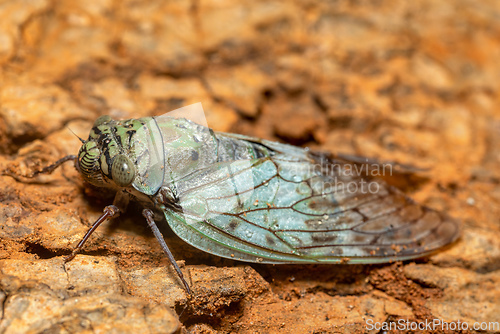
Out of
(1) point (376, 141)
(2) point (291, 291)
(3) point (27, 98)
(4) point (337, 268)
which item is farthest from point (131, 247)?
(1) point (376, 141)

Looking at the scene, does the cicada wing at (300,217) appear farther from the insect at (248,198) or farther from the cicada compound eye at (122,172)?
the cicada compound eye at (122,172)

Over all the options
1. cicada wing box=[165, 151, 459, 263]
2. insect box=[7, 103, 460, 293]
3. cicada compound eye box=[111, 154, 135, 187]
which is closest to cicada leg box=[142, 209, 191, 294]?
insect box=[7, 103, 460, 293]

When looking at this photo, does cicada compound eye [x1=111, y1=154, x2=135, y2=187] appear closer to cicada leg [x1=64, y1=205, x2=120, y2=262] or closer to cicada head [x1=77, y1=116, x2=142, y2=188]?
cicada head [x1=77, y1=116, x2=142, y2=188]

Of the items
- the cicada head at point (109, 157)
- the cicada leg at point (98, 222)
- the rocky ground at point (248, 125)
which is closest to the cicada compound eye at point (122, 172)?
the cicada head at point (109, 157)

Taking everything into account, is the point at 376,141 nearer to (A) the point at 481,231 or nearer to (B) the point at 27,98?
(A) the point at 481,231

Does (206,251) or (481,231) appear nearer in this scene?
(206,251)

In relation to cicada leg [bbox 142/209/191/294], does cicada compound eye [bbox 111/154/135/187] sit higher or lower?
higher
